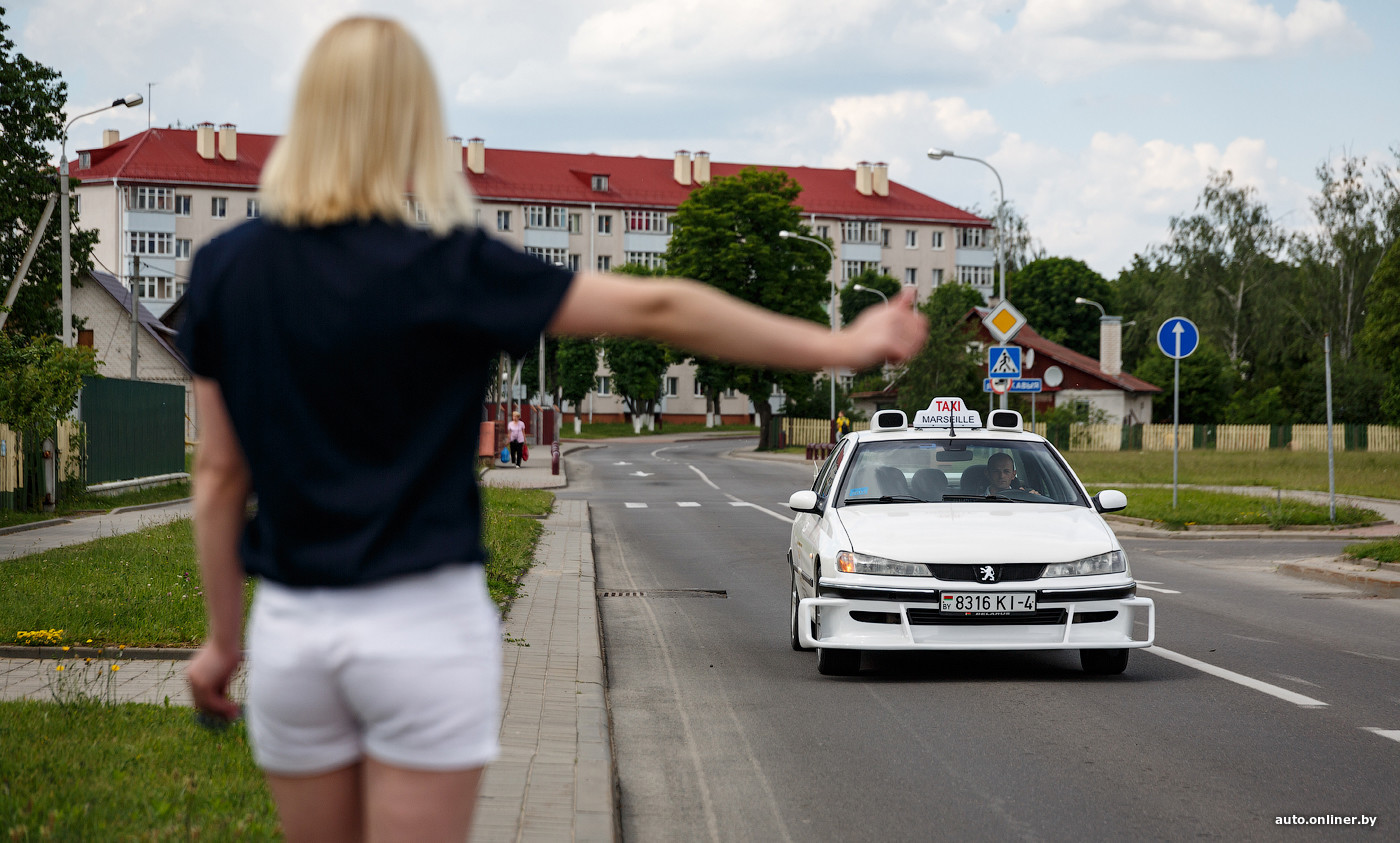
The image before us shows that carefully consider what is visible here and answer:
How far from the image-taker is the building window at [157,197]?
96875 mm

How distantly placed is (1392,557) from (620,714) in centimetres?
1170

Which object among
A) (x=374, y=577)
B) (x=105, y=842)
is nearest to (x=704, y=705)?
(x=105, y=842)

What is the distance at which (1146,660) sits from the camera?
964cm

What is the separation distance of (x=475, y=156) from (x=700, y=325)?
349 feet

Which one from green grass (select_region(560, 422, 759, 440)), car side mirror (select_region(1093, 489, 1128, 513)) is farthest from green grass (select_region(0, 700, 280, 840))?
green grass (select_region(560, 422, 759, 440))

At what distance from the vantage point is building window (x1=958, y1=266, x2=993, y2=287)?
116 metres

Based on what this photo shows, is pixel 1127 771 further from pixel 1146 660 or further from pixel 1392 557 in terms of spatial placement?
pixel 1392 557

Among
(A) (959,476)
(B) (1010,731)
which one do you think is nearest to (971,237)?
(A) (959,476)

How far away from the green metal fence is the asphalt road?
14.9 metres

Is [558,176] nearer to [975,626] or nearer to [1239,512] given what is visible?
[1239,512]

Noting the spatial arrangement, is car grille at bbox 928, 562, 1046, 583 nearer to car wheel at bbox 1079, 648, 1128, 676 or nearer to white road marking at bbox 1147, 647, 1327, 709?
car wheel at bbox 1079, 648, 1128, 676

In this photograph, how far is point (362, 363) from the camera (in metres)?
2.14

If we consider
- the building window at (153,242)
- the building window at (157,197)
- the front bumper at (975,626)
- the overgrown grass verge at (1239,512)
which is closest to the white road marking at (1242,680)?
the front bumper at (975,626)

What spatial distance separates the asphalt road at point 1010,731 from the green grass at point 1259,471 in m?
20.3
